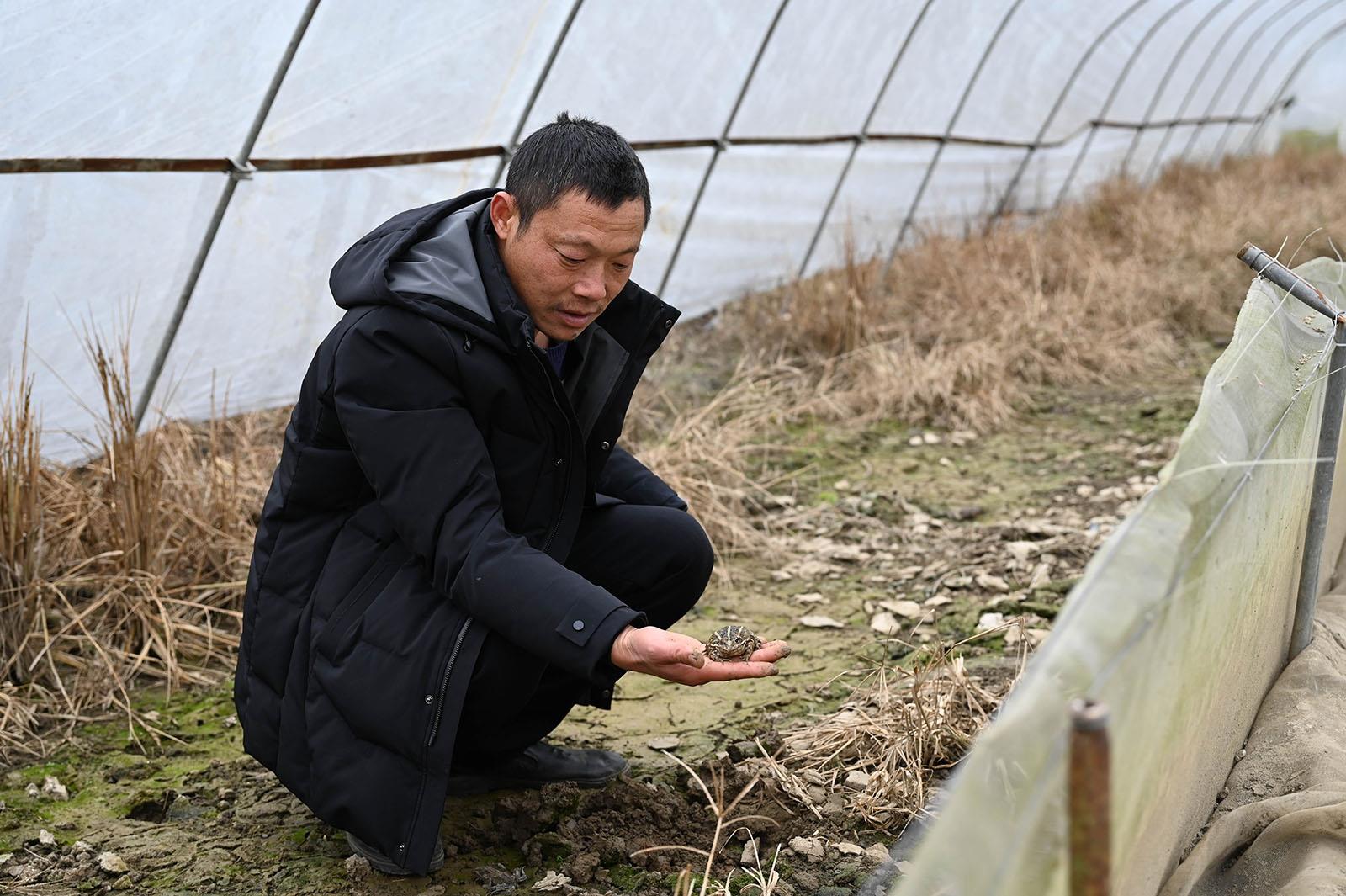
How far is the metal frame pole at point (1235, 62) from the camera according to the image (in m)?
11.6

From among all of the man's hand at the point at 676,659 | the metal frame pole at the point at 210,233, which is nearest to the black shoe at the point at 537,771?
the man's hand at the point at 676,659

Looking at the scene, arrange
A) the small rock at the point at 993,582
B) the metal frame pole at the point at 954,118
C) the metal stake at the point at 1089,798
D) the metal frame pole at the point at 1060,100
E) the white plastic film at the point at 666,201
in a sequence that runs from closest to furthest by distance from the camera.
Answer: the metal stake at the point at 1089,798, the small rock at the point at 993,582, the white plastic film at the point at 666,201, the metal frame pole at the point at 954,118, the metal frame pole at the point at 1060,100

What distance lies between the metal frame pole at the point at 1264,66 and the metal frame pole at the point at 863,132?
24.3 ft

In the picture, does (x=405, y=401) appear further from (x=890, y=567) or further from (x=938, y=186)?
(x=938, y=186)

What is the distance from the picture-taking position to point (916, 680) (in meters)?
2.21

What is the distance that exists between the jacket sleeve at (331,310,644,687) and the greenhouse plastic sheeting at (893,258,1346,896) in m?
0.68

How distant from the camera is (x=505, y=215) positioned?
179cm

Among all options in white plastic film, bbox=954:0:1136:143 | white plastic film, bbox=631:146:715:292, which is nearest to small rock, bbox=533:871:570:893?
white plastic film, bbox=631:146:715:292

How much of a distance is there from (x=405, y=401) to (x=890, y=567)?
1959mm

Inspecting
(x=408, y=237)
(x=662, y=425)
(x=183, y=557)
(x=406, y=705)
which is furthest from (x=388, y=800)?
(x=662, y=425)

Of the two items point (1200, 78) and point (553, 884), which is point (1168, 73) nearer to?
point (1200, 78)

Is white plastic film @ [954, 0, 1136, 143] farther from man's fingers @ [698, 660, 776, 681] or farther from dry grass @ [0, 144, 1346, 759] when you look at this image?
man's fingers @ [698, 660, 776, 681]

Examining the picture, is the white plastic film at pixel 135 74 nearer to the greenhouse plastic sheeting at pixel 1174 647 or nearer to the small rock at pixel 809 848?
the small rock at pixel 809 848

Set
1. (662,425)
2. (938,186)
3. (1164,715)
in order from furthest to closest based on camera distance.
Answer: (938,186), (662,425), (1164,715)
